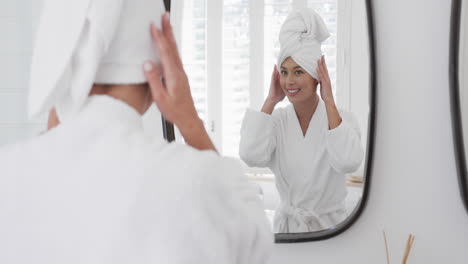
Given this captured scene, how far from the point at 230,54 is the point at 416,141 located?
507 millimetres

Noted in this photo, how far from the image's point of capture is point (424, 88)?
1188 mm

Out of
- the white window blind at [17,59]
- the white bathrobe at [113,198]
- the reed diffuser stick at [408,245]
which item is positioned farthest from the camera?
the white window blind at [17,59]

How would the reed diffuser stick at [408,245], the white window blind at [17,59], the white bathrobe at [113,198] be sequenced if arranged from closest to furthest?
the white bathrobe at [113,198] → the reed diffuser stick at [408,245] → the white window blind at [17,59]

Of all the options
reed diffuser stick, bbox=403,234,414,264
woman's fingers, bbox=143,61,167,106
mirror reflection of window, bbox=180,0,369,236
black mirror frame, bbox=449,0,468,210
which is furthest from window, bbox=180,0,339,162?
woman's fingers, bbox=143,61,167,106

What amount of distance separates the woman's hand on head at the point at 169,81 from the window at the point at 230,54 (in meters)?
0.61

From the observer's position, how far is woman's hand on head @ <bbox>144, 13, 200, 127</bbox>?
23.1 inches

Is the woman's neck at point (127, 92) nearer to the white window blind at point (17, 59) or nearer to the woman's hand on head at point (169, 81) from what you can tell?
the woman's hand on head at point (169, 81)

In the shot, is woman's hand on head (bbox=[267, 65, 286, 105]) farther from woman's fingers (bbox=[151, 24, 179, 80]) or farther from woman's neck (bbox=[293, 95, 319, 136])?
woman's fingers (bbox=[151, 24, 179, 80])

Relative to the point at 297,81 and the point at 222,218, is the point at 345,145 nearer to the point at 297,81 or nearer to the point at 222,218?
the point at 297,81

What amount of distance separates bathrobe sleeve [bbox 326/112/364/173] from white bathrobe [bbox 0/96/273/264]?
63 centimetres

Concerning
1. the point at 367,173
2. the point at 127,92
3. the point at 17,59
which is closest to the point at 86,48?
the point at 127,92

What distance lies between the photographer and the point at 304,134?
1197mm

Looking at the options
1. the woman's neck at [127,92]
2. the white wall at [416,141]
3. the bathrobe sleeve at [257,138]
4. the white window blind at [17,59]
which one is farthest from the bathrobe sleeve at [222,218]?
the white window blind at [17,59]

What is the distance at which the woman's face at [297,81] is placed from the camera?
1180 millimetres
